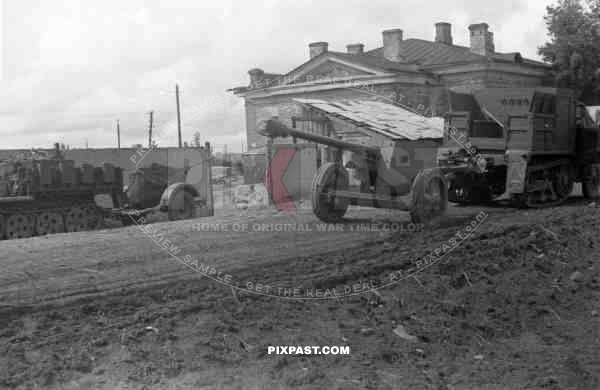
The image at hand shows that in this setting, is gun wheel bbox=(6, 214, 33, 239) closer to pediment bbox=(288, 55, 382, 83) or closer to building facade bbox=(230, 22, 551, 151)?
building facade bbox=(230, 22, 551, 151)

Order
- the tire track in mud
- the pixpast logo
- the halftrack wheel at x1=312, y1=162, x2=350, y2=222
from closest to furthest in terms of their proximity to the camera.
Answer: the tire track in mud
the halftrack wheel at x1=312, y1=162, x2=350, y2=222
the pixpast logo

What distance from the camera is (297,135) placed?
10.9 meters

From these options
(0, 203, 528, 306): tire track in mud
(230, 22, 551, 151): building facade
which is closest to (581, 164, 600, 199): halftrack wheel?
(230, 22, 551, 151): building facade

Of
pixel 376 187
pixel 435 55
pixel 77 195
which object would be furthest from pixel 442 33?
pixel 376 187

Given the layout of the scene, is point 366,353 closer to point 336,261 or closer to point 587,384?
point 587,384

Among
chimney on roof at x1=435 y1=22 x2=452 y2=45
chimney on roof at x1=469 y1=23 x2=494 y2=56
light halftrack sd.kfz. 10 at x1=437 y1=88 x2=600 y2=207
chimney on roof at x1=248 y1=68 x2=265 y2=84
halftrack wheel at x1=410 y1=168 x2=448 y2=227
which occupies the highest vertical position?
chimney on roof at x1=435 y1=22 x2=452 y2=45

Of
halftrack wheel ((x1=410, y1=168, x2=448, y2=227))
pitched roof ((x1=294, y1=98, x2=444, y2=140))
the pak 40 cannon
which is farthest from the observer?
pitched roof ((x1=294, y1=98, x2=444, y2=140))

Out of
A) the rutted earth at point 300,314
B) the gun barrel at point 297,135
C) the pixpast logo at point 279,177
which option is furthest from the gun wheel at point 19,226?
the gun barrel at point 297,135

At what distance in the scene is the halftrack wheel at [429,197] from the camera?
11.5 m

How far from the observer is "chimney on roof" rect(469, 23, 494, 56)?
30.9 meters

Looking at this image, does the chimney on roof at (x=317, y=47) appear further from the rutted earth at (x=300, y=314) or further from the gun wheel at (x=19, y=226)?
the rutted earth at (x=300, y=314)

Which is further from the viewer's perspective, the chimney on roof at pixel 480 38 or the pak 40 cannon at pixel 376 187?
the chimney on roof at pixel 480 38

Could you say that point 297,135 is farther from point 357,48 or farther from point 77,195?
point 357,48

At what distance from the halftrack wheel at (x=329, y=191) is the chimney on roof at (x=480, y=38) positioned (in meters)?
20.9
